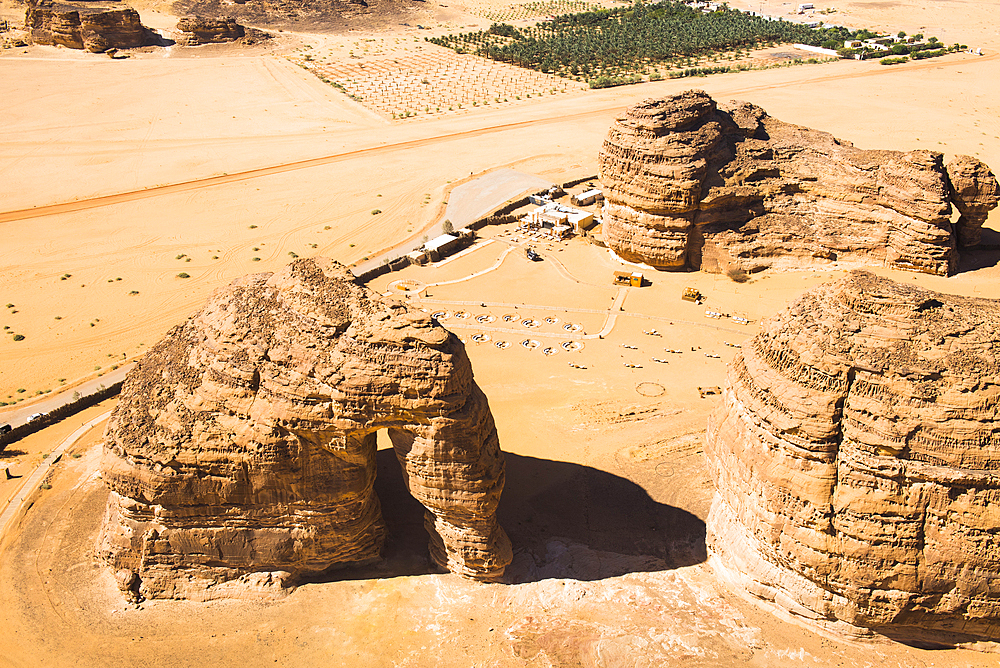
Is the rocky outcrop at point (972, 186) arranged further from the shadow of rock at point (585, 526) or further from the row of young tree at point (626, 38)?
the row of young tree at point (626, 38)

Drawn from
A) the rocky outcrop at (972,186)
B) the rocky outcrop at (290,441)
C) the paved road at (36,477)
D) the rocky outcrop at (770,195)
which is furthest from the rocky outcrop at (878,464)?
the paved road at (36,477)

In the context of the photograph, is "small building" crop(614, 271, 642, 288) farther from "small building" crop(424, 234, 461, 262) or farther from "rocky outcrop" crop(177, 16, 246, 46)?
"rocky outcrop" crop(177, 16, 246, 46)

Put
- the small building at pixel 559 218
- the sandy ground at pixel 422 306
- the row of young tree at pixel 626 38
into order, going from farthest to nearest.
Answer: the row of young tree at pixel 626 38
the small building at pixel 559 218
the sandy ground at pixel 422 306

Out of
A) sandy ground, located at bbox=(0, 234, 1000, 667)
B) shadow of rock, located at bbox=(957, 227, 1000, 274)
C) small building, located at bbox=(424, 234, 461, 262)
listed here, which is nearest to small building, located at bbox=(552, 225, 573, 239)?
small building, located at bbox=(424, 234, 461, 262)

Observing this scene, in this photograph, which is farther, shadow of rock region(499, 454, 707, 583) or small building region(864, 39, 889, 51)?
small building region(864, 39, 889, 51)

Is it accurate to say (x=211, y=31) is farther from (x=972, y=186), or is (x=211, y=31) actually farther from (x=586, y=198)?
(x=972, y=186)
